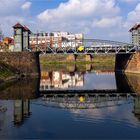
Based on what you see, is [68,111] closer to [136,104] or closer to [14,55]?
[136,104]

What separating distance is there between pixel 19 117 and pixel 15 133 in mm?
7869

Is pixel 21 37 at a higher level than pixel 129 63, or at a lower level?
higher

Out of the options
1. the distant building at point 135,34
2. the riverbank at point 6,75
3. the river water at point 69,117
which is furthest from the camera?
the distant building at point 135,34

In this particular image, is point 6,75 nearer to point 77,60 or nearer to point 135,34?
point 135,34

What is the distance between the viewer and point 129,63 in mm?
107000

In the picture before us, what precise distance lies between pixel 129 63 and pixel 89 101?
5857 centimetres

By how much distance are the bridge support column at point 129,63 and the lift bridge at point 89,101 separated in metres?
46.0

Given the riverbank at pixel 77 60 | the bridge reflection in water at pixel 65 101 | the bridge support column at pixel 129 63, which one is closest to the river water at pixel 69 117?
the bridge reflection in water at pixel 65 101

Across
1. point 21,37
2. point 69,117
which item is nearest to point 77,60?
point 21,37

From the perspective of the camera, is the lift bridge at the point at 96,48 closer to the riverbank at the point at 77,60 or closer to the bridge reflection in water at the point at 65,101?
the bridge reflection in water at the point at 65,101

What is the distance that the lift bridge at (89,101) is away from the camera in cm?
4594

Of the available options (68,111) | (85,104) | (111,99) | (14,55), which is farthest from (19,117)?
(14,55)

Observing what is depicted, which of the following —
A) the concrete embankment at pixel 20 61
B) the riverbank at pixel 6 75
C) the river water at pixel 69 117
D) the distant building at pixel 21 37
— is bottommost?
the river water at pixel 69 117

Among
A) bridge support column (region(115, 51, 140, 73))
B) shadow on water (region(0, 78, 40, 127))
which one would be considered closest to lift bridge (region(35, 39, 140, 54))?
bridge support column (region(115, 51, 140, 73))
